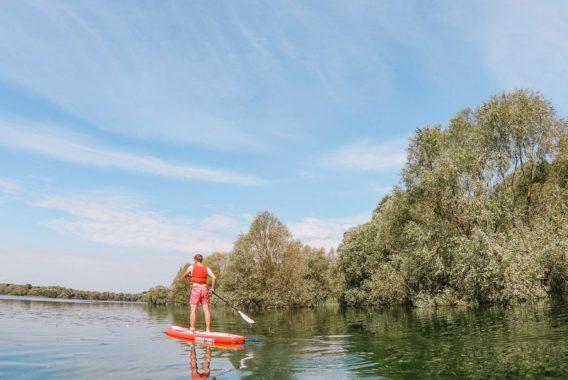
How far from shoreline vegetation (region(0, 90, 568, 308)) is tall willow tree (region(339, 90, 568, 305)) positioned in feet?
0.31

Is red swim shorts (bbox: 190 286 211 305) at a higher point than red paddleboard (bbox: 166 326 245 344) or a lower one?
higher

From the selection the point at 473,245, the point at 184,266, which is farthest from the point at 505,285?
the point at 184,266

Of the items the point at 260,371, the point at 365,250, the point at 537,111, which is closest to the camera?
the point at 260,371

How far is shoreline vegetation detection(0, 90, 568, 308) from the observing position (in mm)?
35281

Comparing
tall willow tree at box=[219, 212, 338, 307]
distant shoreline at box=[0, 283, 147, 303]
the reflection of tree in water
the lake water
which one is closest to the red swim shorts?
the lake water

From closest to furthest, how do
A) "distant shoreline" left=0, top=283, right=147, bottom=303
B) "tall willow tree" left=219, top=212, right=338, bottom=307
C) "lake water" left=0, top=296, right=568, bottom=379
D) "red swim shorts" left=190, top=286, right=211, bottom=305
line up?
"lake water" left=0, top=296, right=568, bottom=379 → "red swim shorts" left=190, top=286, right=211, bottom=305 → "tall willow tree" left=219, top=212, right=338, bottom=307 → "distant shoreline" left=0, top=283, right=147, bottom=303

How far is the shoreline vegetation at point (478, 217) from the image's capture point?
116 feet

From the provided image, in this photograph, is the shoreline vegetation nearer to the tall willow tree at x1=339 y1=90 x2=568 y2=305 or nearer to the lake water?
the tall willow tree at x1=339 y1=90 x2=568 y2=305

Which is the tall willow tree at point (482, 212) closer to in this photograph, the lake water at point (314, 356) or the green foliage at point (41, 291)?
the lake water at point (314, 356)

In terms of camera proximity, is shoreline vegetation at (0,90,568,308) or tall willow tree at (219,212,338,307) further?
tall willow tree at (219,212,338,307)

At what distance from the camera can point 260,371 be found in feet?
35.1

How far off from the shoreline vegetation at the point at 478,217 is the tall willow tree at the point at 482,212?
10 cm

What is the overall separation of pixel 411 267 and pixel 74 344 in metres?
34.8

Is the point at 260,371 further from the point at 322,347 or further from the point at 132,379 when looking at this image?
the point at 322,347
